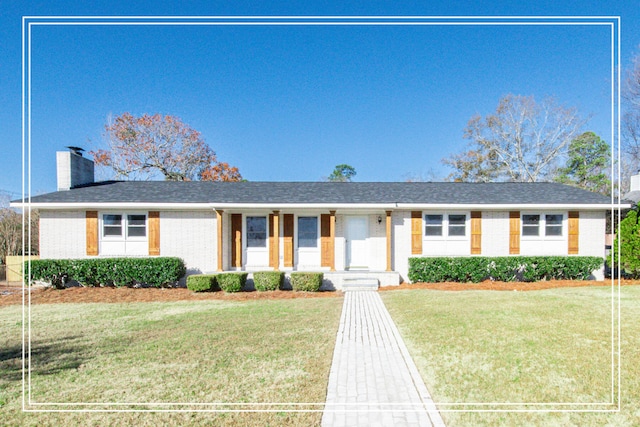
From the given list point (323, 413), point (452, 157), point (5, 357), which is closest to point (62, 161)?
point (5, 357)

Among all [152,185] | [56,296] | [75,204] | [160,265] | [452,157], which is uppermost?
[452,157]

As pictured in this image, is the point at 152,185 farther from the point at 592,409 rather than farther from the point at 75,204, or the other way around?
the point at 592,409

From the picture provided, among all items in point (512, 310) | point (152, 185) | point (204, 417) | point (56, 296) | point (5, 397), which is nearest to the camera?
point (204, 417)

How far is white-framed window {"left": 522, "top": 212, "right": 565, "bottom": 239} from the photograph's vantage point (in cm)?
1341

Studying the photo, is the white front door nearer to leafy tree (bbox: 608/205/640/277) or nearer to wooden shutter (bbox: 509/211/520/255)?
wooden shutter (bbox: 509/211/520/255)

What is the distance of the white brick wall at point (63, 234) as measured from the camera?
1277 cm

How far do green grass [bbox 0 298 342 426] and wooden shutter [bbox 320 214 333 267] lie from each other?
530 cm

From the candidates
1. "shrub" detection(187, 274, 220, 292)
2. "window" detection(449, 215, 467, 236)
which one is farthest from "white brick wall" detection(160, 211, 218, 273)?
"window" detection(449, 215, 467, 236)

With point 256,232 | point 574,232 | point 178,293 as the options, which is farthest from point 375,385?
point 574,232

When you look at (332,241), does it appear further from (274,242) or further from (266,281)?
(266,281)

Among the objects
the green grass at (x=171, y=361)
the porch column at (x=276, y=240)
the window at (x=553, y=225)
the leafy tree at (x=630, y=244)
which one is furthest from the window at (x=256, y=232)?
the leafy tree at (x=630, y=244)

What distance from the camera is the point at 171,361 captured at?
5.01 meters

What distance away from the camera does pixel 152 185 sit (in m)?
15.2

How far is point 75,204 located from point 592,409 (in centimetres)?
1485
